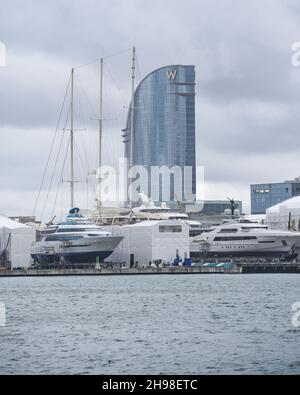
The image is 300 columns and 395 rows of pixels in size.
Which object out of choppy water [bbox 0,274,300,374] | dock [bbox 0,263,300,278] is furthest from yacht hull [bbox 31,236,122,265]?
choppy water [bbox 0,274,300,374]

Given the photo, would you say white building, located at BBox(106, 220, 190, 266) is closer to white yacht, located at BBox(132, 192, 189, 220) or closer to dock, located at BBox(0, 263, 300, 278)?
dock, located at BBox(0, 263, 300, 278)

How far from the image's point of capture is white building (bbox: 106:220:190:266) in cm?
15140

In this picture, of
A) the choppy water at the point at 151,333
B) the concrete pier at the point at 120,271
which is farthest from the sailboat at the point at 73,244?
the choppy water at the point at 151,333

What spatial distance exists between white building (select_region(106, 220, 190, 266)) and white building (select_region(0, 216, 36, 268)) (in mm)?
13994

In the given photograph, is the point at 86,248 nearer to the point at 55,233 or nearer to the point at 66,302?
the point at 55,233

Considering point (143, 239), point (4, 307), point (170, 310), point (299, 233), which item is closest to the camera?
point (170, 310)

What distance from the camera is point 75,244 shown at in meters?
154

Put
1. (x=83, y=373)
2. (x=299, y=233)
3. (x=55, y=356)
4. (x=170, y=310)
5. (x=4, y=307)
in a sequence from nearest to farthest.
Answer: (x=83, y=373) → (x=55, y=356) → (x=170, y=310) → (x=4, y=307) → (x=299, y=233)

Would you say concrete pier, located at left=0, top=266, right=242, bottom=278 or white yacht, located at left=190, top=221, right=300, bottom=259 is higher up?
white yacht, located at left=190, top=221, right=300, bottom=259

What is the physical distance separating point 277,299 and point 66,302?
15.0 m

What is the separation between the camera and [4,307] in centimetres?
7706

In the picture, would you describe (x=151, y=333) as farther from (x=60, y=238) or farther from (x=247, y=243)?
(x=247, y=243)

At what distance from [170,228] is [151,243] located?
5115 mm
